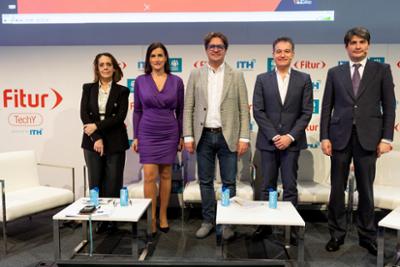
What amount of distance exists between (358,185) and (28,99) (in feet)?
10.7

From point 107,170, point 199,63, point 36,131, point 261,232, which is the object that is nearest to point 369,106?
point 261,232

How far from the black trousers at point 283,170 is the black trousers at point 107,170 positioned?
4.01 ft

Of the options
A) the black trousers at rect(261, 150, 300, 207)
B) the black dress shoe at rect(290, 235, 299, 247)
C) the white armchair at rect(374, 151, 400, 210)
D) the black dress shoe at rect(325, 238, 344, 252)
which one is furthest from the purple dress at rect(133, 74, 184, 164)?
the white armchair at rect(374, 151, 400, 210)

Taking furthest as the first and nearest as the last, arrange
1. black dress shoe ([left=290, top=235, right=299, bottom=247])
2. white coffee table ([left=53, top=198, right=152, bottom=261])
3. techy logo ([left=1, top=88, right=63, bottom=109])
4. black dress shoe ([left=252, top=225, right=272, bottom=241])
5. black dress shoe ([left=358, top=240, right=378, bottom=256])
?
techy logo ([left=1, top=88, right=63, bottom=109])
black dress shoe ([left=252, top=225, right=272, bottom=241])
black dress shoe ([left=290, top=235, right=299, bottom=247])
black dress shoe ([left=358, top=240, right=378, bottom=256])
white coffee table ([left=53, top=198, right=152, bottom=261])

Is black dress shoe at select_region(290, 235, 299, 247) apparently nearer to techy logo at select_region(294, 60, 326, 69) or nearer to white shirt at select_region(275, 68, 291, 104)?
white shirt at select_region(275, 68, 291, 104)

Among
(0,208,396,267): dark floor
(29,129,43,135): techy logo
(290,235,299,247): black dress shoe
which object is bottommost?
(0,208,396,267): dark floor

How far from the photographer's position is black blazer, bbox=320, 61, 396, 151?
8.69ft

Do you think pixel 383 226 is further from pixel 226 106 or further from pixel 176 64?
pixel 176 64

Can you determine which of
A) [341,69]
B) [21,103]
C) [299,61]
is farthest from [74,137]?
[341,69]

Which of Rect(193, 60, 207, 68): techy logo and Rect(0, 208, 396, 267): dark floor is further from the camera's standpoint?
Rect(193, 60, 207, 68): techy logo

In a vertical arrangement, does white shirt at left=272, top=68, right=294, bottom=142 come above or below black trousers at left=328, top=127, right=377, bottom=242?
above

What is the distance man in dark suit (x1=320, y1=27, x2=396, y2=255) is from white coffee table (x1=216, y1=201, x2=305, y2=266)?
21.1 inches

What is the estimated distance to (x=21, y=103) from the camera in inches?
156

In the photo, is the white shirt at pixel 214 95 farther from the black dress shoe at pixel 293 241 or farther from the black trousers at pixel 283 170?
the black dress shoe at pixel 293 241
